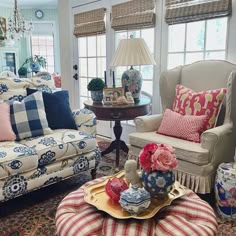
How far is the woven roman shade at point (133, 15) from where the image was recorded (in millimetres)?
3109

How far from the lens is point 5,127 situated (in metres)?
2.21

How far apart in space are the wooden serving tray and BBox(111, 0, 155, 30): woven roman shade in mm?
2215

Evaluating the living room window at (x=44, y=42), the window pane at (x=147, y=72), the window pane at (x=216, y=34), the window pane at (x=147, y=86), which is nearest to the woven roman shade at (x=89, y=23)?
the window pane at (x=147, y=72)

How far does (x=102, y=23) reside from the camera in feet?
12.1

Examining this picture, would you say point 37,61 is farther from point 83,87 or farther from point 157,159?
point 157,159

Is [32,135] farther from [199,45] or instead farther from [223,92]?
[199,45]

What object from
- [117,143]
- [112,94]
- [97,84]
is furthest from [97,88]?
[117,143]

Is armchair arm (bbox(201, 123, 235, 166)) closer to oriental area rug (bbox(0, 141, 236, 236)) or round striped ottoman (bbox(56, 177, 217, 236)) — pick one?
oriental area rug (bbox(0, 141, 236, 236))

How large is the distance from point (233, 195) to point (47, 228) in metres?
1.28

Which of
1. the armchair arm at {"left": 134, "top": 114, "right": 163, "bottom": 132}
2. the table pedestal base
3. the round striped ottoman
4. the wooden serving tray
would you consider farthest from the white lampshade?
the round striped ottoman

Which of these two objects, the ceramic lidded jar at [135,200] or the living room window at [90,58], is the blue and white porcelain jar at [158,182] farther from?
the living room window at [90,58]

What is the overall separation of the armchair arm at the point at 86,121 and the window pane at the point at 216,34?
4.45 feet

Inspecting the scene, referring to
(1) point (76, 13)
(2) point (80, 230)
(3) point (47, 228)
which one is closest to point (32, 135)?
(3) point (47, 228)

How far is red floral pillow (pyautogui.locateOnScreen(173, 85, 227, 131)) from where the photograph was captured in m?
2.31
